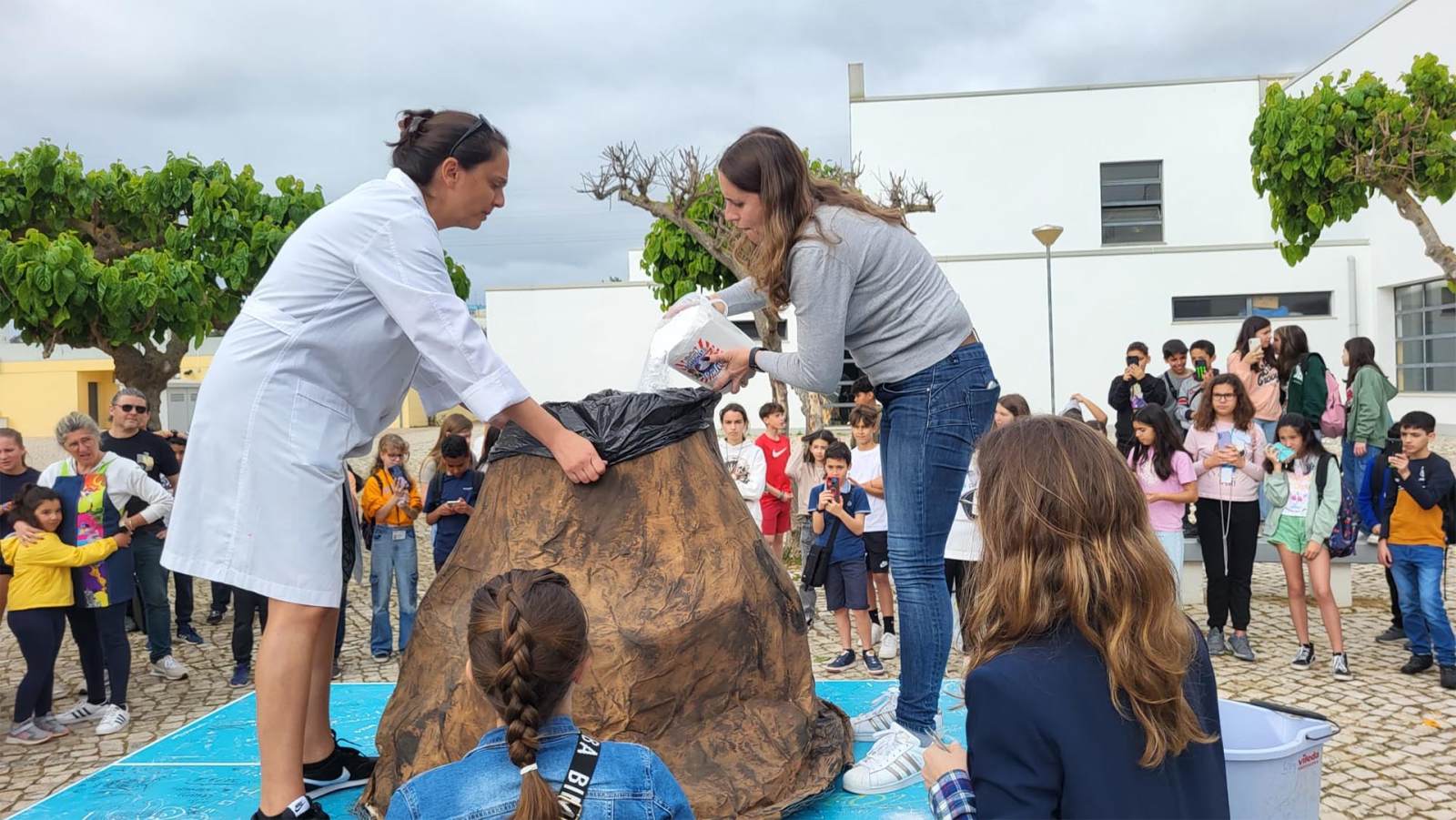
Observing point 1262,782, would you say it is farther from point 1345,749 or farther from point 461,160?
point 1345,749

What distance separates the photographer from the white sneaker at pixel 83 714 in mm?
5641

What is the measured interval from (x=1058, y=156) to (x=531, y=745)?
24912mm

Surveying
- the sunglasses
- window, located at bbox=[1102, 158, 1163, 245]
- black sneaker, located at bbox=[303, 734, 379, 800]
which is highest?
window, located at bbox=[1102, 158, 1163, 245]

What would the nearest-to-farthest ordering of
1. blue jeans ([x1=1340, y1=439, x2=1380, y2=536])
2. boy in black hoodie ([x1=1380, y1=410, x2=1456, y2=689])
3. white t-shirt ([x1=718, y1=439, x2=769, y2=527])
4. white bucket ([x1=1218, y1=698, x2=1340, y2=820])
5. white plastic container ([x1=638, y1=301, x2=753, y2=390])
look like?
white bucket ([x1=1218, y1=698, x2=1340, y2=820]) < white plastic container ([x1=638, y1=301, x2=753, y2=390]) < boy in black hoodie ([x1=1380, y1=410, x2=1456, y2=689]) < white t-shirt ([x1=718, y1=439, x2=769, y2=527]) < blue jeans ([x1=1340, y1=439, x2=1380, y2=536])

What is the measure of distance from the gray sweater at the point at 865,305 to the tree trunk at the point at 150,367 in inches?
387

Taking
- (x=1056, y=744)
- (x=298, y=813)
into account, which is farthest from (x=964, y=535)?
(x=1056, y=744)

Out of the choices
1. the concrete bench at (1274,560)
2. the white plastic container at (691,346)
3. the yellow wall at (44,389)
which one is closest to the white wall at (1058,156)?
the concrete bench at (1274,560)

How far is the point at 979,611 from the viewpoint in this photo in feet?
5.50

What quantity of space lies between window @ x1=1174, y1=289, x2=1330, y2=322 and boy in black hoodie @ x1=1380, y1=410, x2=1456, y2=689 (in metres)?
17.4

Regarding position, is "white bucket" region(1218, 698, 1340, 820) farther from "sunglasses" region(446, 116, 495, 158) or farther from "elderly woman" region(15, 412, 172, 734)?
"elderly woman" region(15, 412, 172, 734)

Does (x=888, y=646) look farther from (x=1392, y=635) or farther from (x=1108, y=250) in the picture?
(x=1108, y=250)

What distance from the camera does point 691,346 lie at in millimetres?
3457

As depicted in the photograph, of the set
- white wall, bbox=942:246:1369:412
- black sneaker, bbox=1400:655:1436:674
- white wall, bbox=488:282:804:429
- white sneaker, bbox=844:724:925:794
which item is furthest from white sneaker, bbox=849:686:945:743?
white wall, bbox=488:282:804:429

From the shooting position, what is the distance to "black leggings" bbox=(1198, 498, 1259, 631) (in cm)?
641
